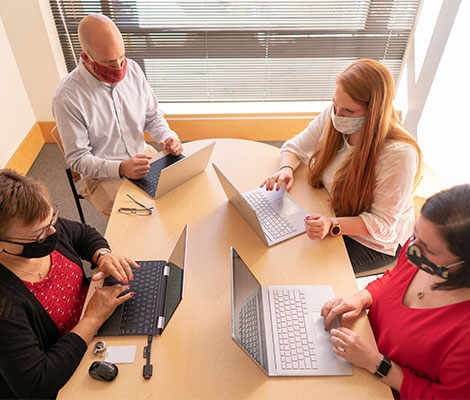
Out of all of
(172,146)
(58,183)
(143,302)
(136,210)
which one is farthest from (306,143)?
(58,183)

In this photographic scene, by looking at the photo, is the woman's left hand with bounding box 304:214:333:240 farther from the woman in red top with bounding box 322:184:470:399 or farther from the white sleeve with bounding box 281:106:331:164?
the white sleeve with bounding box 281:106:331:164

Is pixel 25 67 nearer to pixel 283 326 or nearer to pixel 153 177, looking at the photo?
pixel 153 177

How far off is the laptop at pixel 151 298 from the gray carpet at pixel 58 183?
55.3 inches

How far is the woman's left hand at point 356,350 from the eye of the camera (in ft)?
3.55

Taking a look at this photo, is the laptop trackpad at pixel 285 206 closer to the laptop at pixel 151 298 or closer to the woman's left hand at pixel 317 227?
the woman's left hand at pixel 317 227

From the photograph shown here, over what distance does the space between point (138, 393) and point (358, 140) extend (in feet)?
4.05

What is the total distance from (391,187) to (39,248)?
4.36 ft

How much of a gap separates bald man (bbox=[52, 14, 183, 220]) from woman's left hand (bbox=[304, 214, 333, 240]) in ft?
2.73

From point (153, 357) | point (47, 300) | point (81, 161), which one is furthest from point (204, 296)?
point (81, 161)

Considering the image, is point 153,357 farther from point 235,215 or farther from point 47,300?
point 235,215

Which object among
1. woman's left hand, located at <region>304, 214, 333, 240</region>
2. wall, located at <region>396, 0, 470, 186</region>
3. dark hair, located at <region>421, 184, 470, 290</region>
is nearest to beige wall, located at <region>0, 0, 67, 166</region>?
woman's left hand, located at <region>304, 214, 333, 240</region>

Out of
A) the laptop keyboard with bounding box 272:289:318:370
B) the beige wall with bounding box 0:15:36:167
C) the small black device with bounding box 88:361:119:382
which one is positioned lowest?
the beige wall with bounding box 0:15:36:167

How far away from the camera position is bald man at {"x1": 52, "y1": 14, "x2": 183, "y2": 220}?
1.84m

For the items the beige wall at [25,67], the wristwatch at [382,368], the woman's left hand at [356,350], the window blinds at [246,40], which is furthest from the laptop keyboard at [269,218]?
the beige wall at [25,67]
